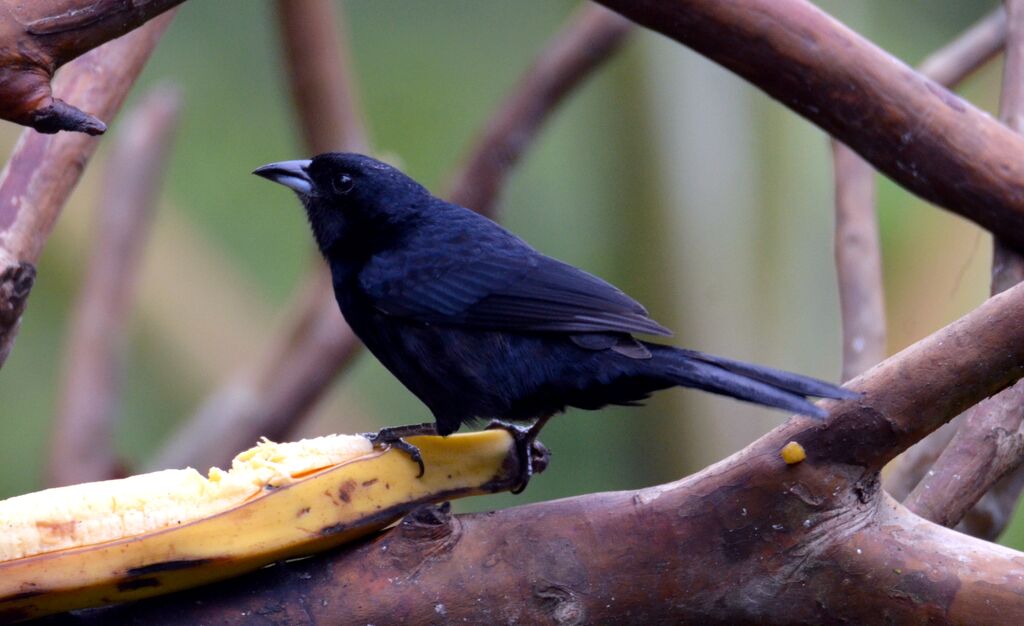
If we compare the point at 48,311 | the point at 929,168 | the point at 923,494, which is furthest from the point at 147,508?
the point at 48,311

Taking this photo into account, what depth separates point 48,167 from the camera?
241 cm

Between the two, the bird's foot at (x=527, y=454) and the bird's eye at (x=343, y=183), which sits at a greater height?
the bird's eye at (x=343, y=183)

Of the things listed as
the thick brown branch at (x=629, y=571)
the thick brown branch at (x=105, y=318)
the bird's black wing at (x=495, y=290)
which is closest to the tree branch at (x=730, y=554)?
the thick brown branch at (x=629, y=571)

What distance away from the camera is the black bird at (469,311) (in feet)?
7.02

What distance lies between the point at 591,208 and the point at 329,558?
12.0 ft

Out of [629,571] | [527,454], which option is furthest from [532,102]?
[629,571]

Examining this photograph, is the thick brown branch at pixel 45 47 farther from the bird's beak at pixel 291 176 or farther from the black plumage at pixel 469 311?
the bird's beak at pixel 291 176

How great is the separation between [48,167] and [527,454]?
1180 mm

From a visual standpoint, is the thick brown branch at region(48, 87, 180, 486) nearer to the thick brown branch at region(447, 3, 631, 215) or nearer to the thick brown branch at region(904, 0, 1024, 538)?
the thick brown branch at region(447, 3, 631, 215)

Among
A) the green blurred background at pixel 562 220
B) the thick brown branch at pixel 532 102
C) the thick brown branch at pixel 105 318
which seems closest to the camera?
the thick brown branch at pixel 532 102

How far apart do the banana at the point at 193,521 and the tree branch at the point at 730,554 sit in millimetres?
67

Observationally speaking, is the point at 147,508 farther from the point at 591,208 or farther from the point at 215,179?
the point at 215,179

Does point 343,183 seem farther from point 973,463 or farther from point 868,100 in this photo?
point 973,463

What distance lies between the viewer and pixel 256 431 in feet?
15.1
